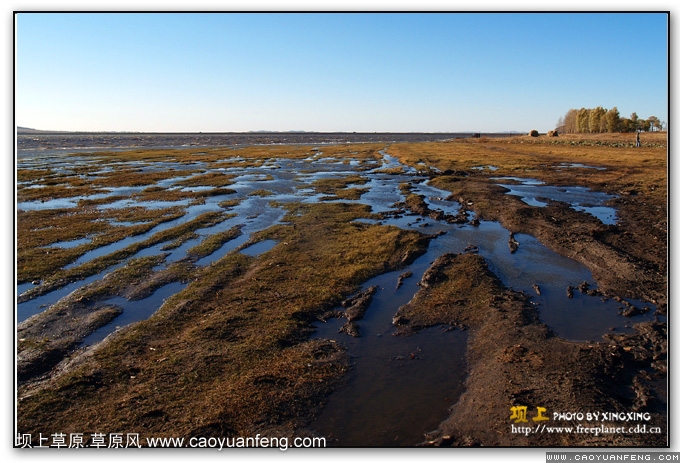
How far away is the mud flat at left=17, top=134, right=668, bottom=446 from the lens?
8445mm

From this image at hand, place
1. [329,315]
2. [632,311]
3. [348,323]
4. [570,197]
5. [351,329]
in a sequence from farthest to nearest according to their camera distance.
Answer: [570,197] < [329,315] < [632,311] < [348,323] < [351,329]

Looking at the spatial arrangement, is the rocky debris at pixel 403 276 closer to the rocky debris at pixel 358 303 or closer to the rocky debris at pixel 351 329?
the rocky debris at pixel 358 303

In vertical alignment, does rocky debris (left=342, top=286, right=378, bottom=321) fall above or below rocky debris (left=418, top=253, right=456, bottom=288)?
below

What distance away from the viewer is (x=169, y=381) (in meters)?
9.49

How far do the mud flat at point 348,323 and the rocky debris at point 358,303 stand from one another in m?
0.07

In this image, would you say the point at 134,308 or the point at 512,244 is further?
the point at 512,244

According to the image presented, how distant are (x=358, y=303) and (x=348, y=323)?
4.42 feet

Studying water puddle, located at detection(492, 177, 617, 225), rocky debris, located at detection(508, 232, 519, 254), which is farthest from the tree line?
rocky debris, located at detection(508, 232, 519, 254)

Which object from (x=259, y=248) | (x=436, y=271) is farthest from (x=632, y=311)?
(x=259, y=248)

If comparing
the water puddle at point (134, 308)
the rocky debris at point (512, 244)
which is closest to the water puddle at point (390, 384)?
the water puddle at point (134, 308)

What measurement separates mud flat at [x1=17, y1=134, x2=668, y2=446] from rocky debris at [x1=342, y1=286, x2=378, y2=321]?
0.07m

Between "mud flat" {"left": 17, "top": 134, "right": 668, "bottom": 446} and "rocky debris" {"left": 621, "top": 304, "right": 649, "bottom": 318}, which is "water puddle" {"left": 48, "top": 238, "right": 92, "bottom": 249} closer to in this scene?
"mud flat" {"left": 17, "top": 134, "right": 668, "bottom": 446}

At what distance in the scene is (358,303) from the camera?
13836mm

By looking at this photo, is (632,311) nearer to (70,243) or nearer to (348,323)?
Result: (348,323)
